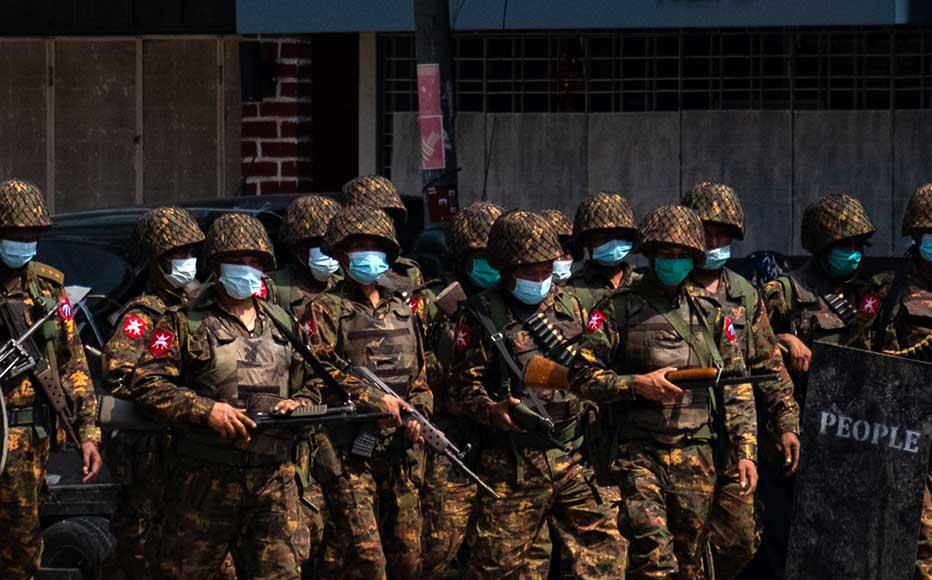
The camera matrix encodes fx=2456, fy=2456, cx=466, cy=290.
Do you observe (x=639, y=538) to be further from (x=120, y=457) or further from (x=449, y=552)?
(x=120, y=457)

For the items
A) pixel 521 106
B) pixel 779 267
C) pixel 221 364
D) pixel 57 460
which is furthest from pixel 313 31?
pixel 221 364

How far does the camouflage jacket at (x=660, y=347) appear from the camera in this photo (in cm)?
1059

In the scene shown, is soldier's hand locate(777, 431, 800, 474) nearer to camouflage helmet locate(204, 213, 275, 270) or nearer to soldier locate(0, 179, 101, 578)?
camouflage helmet locate(204, 213, 275, 270)

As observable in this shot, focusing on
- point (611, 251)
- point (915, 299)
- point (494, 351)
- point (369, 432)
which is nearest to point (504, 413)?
point (494, 351)

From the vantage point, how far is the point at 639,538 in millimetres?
10500

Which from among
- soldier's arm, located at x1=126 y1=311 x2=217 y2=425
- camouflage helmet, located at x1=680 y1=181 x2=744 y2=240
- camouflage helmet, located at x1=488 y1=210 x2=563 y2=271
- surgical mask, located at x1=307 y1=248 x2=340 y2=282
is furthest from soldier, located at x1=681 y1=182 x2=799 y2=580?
soldier's arm, located at x1=126 y1=311 x2=217 y2=425

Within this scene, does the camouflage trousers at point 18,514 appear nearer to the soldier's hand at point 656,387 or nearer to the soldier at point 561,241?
the soldier at point 561,241

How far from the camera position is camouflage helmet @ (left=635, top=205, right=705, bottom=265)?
10.5 metres

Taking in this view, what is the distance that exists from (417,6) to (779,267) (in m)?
3.42

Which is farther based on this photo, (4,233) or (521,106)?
(521,106)

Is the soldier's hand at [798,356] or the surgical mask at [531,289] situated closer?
the surgical mask at [531,289]

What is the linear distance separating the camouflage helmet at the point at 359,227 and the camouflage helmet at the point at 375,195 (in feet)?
4.20

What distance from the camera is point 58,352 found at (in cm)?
1116

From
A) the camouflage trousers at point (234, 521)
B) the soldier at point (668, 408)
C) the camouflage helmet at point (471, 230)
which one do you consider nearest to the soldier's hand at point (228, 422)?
the camouflage trousers at point (234, 521)
